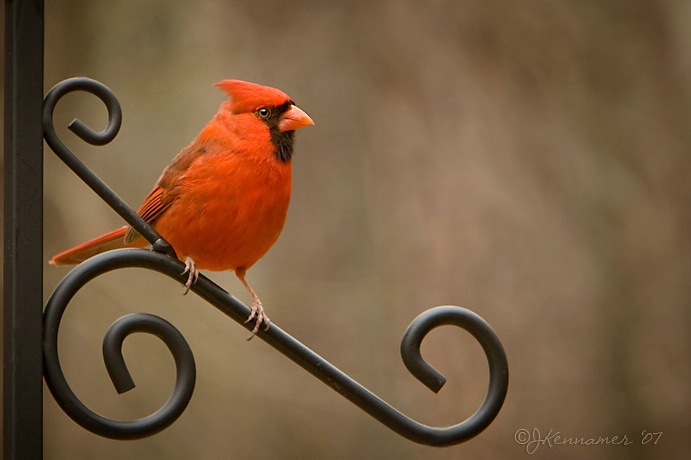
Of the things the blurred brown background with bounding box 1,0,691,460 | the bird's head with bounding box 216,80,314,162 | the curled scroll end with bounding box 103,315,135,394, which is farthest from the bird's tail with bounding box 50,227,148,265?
the blurred brown background with bounding box 1,0,691,460

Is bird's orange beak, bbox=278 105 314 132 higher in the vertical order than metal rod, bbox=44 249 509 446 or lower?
higher

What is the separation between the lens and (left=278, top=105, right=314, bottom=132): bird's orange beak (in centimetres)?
176

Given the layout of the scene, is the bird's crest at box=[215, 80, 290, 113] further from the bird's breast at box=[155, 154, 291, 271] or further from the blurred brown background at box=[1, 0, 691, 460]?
the blurred brown background at box=[1, 0, 691, 460]

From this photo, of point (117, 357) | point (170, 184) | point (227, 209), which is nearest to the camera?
point (117, 357)

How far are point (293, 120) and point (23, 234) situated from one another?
865 millimetres

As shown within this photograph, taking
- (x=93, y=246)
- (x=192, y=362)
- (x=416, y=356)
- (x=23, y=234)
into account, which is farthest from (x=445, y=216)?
(x=23, y=234)

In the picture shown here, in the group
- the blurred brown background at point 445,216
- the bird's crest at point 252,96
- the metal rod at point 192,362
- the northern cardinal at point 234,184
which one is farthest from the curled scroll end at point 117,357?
the blurred brown background at point 445,216

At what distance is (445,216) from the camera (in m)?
3.75

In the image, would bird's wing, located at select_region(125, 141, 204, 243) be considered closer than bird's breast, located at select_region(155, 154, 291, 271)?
No

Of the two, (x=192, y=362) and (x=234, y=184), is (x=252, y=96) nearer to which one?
(x=234, y=184)

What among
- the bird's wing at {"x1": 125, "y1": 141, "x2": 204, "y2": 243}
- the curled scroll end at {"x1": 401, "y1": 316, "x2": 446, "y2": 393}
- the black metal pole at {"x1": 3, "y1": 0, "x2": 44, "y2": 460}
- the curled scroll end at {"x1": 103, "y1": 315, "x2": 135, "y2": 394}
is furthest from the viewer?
the bird's wing at {"x1": 125, "y1": 141, "x2": 204, "y2": 243}

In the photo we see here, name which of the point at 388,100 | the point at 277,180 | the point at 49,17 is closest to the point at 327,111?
the point at 388,100

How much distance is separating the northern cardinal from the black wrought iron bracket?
467mm

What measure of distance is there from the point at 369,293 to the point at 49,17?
1791 millimetres
